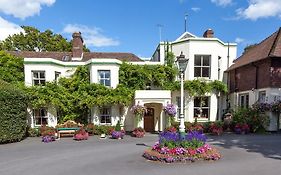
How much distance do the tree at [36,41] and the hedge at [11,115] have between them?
2624 centimetres

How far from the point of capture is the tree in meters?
42.5

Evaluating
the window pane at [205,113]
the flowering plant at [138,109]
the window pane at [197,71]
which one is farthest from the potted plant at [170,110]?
the window pane at [197,71]

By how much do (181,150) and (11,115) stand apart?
12147 mm

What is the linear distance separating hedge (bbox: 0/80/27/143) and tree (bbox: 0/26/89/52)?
26240 millimetres

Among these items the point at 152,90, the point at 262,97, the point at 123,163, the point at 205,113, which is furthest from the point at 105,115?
the point at 262,97

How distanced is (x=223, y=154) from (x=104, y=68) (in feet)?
41.6

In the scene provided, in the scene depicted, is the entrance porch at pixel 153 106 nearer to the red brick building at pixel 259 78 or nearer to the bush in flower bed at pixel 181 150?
the red brick building at pixel 259 78

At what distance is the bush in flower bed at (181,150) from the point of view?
10.5 metres

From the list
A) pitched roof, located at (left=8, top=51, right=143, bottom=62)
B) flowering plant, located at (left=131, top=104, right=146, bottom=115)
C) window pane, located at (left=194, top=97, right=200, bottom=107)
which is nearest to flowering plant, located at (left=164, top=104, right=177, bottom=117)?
flowering plant, located at (left=131, top=104, right=146, bottom=115)

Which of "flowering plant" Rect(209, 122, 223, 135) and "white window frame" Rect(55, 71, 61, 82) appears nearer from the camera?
"flowering plant" Rect(209, 122, 223, 135)

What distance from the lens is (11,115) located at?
17.2 m

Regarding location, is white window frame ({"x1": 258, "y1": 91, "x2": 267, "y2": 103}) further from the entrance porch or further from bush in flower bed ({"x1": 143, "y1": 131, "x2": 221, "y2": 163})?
bush in flower bed ({"x1": 143, "y1": 131, "x2": 221, "y2": 163})

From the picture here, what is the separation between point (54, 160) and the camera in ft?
37.0

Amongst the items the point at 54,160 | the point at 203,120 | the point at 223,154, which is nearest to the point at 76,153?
the point at 54,160
